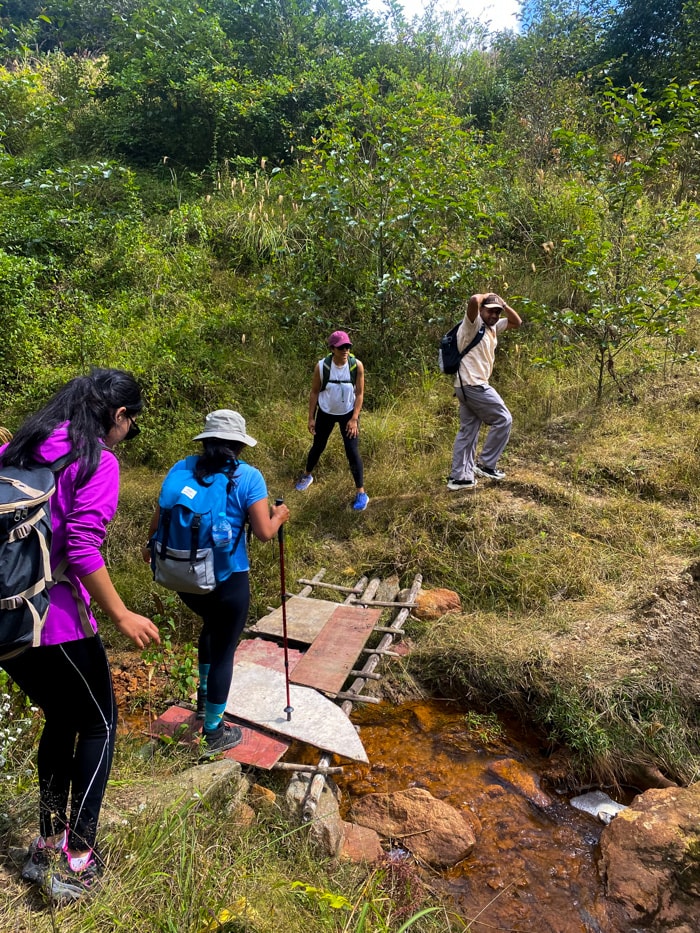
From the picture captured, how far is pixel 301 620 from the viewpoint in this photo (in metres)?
4.53

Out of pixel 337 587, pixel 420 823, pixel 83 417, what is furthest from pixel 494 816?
pixel 83 417

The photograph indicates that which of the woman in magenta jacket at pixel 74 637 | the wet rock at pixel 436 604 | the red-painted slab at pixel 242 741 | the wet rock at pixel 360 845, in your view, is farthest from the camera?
the wet rock at pixel 436 604

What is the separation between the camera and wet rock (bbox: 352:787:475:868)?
2.96 metres

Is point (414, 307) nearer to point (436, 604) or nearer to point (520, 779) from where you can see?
point (436, 604)

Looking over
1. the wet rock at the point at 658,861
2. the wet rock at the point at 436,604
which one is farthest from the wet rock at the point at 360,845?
the wet rock at the point at 436,604

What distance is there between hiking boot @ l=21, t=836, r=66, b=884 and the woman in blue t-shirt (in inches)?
39.0

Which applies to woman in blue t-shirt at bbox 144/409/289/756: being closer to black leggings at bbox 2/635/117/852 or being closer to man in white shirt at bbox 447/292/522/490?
black leggings at bbox 2/635/117/852

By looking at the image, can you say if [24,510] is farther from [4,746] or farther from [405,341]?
[405,341]

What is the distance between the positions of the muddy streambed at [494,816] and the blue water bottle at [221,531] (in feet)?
5.80

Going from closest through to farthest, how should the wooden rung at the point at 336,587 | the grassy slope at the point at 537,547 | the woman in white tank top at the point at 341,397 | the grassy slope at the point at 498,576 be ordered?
the grassy slope at the point at 498,576, the grassy slope at the point at 537,547, the wooden rung at the point at 336,587, the woman in white tank top at the point at 341,397

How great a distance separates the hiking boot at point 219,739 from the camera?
10.0ft

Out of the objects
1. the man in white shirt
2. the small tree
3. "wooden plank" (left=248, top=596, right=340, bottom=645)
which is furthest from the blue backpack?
the small tree

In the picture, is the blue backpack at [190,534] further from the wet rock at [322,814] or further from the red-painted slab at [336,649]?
the red-painted slab at [336,649]

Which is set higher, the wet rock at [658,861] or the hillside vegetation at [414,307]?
the hillside vegetation at [414,307]
